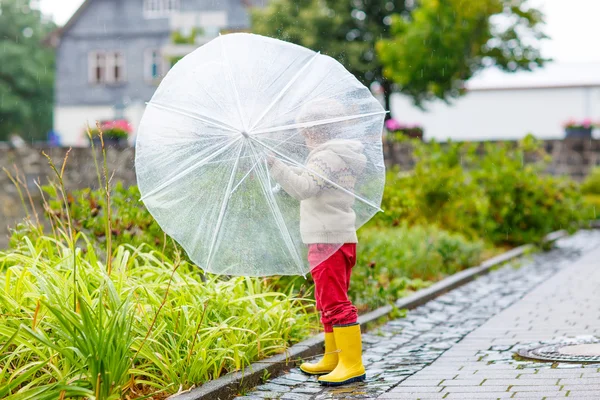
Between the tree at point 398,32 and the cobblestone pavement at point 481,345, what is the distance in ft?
32.3

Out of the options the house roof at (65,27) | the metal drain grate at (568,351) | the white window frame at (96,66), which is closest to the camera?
the metal drain grate at (568,351)

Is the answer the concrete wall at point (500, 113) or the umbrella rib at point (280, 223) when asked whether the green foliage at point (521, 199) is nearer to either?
the umbrella rib at point (280, 223)

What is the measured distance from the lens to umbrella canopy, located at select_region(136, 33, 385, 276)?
183 inches

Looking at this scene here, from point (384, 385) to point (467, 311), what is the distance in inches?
127

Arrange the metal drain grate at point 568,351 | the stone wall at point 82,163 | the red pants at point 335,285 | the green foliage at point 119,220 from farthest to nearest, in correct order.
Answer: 1. the stone wall at point 82,163
2. the green foliage at point 119,220
3. the metal drain grate at point 568,351
4. the red pants at point 335,285

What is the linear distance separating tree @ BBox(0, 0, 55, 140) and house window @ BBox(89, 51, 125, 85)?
10.2 metres

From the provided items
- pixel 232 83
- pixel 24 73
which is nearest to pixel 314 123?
pixel 232 83

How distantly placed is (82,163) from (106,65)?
82.8 ft

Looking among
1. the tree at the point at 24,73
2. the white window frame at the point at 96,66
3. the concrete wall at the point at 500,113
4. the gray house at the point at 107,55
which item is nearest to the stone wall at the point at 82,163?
the concrete wall at the point at 500,113

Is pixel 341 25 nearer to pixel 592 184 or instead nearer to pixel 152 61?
pixel 152 61

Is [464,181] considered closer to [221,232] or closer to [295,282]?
[295,282]

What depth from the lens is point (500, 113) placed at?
39531 millimetres

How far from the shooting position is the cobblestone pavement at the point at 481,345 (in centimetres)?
491

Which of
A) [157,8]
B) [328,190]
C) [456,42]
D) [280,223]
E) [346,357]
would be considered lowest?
[346,357]
